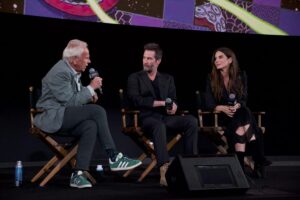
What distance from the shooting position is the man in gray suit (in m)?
3.61

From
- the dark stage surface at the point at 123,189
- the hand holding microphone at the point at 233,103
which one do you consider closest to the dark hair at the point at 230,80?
the hand holding microphone at the point at 233,103

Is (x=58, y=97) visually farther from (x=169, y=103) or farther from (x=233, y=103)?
(x=233, y=103)

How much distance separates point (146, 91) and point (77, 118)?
81 cm

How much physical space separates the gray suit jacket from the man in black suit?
581 millimetres

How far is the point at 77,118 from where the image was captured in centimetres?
366

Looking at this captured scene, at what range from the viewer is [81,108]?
12.1 feet

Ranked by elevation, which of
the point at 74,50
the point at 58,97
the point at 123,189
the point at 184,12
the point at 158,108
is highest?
the point at 184,12

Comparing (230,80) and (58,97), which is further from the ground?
(230,80)

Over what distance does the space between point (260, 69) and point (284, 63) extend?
1.02ft

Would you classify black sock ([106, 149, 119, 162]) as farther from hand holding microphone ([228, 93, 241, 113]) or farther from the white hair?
hand holding microphone ([228, 93, 241, 113])

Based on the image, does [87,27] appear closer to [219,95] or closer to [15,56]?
[15,56]

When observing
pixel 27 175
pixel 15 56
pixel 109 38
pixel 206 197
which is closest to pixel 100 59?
pixel 109 38

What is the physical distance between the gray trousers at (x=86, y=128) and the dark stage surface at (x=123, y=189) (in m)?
0.23

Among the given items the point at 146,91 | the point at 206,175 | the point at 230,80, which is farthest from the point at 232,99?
the point at 206,175
